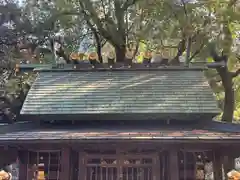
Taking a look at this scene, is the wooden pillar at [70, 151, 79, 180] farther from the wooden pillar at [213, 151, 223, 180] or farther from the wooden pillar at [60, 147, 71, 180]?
the wooden pillar at [213, 151, 223, 180]

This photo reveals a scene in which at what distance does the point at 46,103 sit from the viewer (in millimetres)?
10039

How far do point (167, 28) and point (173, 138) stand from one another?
7483 millimetres

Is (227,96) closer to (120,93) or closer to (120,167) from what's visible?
(120,93)

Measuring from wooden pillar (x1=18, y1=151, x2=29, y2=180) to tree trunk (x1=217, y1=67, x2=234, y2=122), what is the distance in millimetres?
8660

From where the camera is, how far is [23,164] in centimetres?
945

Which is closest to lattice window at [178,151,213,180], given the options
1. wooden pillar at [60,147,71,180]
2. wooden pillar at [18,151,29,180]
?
wooden pillar at [60,147,71,180]

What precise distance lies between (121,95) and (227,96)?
6.77m

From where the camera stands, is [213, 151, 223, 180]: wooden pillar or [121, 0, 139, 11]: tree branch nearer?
[213, 151, 223, 180]: wooden pillar

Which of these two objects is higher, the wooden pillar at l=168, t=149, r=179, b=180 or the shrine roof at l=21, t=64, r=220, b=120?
the shrine roof at l=21, t=64, r=220, b=120

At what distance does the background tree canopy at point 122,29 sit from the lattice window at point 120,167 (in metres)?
6.01

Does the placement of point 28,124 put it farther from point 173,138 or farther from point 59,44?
point 59,44

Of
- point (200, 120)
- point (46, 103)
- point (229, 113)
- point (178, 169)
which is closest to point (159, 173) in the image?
point (178, 169)

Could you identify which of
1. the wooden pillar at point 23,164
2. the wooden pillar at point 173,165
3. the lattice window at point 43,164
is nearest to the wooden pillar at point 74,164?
the lattice window at point 43,164

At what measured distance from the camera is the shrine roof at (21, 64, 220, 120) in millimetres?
9609
